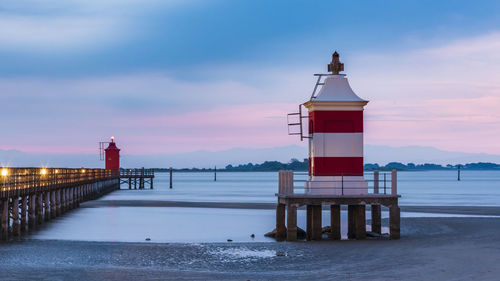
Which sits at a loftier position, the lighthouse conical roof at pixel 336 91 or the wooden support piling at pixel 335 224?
the lighthouse conical roof at pixel 336 91

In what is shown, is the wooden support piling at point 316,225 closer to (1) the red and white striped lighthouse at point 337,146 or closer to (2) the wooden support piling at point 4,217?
(1) the red and white striped lighthouse at point 337,146

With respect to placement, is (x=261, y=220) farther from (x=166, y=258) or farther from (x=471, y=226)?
(x=166, y=258)

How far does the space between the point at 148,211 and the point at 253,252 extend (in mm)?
20970

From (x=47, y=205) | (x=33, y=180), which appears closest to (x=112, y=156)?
(x=47, y=205)

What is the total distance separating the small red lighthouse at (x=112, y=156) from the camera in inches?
2756

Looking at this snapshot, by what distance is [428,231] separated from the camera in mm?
23219

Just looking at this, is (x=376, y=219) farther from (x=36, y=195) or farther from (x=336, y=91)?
(x=36, y=195)

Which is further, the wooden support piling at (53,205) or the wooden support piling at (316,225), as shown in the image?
the wooden support piling at (53,205)

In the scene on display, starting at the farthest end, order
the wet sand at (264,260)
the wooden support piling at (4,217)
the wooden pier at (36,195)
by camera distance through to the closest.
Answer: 1. the wooden pier at (36,195)
2. the wooden support piling at (4,217)
3. the wet sand at (264,260)

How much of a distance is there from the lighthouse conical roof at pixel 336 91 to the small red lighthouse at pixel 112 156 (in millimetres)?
52756

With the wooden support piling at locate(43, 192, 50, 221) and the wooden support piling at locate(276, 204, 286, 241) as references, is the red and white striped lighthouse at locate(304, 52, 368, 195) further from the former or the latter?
the wooden support piling at locate(43, 192, 50, 221)

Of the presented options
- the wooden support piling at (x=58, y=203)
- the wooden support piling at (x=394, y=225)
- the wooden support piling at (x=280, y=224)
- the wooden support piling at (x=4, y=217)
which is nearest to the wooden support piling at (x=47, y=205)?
the wooden support piling at (x=58, y=203)

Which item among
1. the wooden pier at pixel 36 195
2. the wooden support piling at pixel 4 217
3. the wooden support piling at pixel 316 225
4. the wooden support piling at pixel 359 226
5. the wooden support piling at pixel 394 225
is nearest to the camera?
the wooden support piling at pixel 316 225

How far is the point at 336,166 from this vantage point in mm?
18703
